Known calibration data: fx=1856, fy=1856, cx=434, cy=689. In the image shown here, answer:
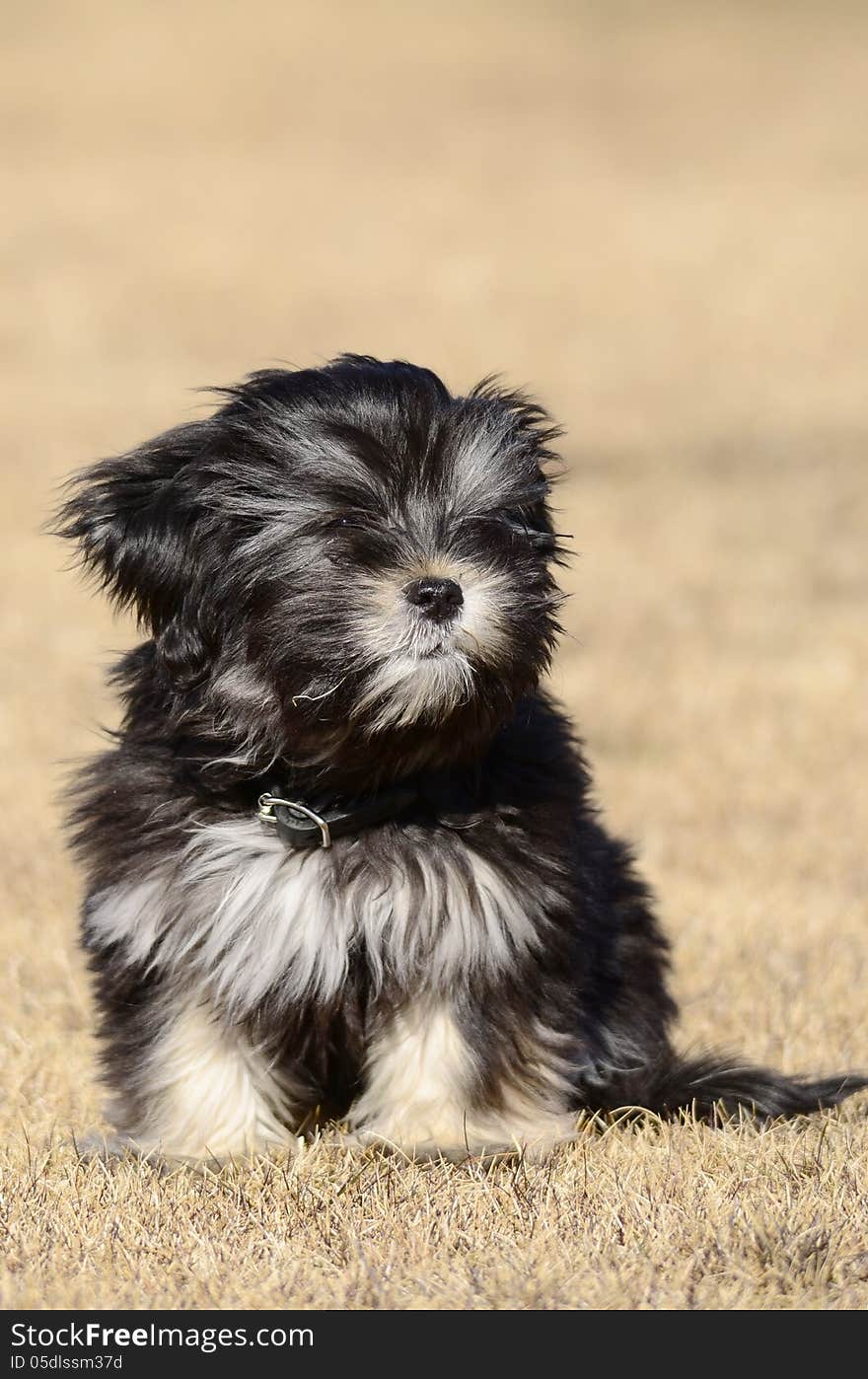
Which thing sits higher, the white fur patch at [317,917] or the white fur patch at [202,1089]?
the white fur patch at [317,917]

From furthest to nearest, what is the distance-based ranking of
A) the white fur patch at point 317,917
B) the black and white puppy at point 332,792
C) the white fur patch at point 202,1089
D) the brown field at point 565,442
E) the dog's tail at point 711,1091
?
1. the dog's tail at point 711,1091
2. the white fur patch at point 202,1089
3. the white fur patch at point 317,917
4. the black and white puppy at point 332,792
5. the brown field at point 565,442

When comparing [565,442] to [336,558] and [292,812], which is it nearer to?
[292,812]

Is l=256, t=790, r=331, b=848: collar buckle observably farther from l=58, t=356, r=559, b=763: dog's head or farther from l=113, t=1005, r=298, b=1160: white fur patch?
l=113, t=1005, r=298, b=1160: white fur patch

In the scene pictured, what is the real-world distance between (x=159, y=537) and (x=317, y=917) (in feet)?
2.88

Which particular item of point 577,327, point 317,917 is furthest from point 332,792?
point 577,327

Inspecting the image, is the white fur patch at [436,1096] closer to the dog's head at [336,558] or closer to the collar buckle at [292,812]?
the collar buckle at [292,812]

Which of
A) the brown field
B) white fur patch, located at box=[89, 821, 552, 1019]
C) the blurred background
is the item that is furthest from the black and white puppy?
the blurred background

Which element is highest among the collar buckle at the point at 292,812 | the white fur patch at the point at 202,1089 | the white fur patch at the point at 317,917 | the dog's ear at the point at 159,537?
the dog's ear at the point at 159,537

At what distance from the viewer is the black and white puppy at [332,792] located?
3.75 metres

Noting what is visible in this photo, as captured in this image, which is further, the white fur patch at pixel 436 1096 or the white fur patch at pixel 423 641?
the white fur patch at pixel 436 1096

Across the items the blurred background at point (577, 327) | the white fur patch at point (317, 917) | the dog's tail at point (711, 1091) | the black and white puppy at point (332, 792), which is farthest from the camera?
the blurred background at point (577, 327)

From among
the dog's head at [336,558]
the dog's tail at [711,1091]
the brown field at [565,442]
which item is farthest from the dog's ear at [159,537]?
the dog's tail at [711,1091]

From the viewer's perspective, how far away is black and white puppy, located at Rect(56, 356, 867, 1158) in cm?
375

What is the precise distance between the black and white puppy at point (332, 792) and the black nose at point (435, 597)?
0.03 meters
